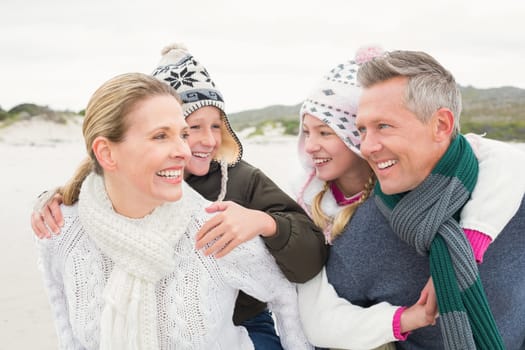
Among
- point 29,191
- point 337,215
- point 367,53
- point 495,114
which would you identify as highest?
point 367,53

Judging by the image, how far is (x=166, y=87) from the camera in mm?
2195

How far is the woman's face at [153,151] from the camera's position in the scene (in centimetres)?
205

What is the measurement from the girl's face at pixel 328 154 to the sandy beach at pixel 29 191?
469 mm

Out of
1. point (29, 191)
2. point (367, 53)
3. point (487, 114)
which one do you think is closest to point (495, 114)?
point (487, 114)

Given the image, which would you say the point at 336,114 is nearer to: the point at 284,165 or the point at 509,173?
the point at 509,173

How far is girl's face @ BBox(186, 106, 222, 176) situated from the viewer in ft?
8.89

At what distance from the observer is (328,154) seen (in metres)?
2.66

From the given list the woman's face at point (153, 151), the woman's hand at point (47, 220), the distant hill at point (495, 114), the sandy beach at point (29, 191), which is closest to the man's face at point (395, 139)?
the woman's face at point (153, 151)

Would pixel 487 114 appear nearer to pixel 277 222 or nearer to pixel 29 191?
pixel 29 191

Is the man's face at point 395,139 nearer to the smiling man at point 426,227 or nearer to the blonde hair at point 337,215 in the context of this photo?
the smiling man at point 426,227

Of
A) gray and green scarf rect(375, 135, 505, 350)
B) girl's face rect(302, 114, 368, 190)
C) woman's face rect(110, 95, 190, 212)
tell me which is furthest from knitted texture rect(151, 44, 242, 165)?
gray and green scarf rect(375, 135, 505, 350)

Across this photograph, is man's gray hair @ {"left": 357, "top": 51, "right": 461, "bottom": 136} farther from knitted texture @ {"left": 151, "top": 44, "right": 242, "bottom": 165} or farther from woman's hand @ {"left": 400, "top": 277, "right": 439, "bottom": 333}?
knitted texture @ {"left": 151, "top": 44, "right": 242, "bottom": 165}

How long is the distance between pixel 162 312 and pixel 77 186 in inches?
26.0

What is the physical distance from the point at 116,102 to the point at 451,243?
134 cm
